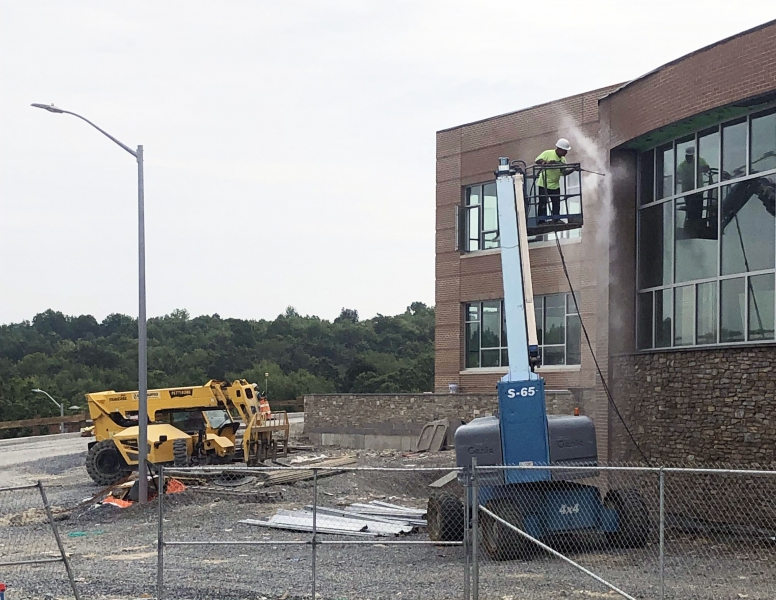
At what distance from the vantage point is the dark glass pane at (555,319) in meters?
31.6

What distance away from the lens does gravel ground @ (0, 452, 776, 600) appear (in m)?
12.6

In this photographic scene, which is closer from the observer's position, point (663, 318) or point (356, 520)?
point (356, 520)

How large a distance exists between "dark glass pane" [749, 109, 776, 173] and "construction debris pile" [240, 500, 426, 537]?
803cm

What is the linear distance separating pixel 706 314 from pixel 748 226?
190 centimetres

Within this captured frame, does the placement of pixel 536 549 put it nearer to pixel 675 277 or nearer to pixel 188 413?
pixel 675 277

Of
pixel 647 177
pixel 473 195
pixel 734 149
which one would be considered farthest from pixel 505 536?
pixel 473 195

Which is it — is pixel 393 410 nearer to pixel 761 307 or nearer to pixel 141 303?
pixel 141 303

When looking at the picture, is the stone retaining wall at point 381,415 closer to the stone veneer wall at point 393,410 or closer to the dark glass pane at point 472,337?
the stone veneer wall at point 393,410

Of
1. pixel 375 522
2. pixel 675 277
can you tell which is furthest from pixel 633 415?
pixel 375 522

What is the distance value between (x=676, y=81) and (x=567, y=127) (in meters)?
12.3

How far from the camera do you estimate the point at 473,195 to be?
3453cm

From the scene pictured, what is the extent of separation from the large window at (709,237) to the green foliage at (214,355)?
5888cm

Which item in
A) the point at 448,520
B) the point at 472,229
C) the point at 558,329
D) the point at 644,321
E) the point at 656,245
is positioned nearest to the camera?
the point at 448,520

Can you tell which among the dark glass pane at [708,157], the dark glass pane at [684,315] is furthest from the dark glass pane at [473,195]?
the dark glass pane at [708,157]
